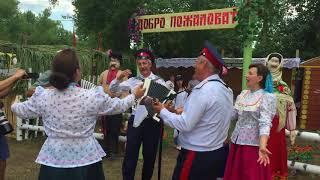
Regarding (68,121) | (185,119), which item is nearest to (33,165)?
(68,121)

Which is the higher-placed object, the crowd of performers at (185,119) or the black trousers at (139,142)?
the crowd of performers at (185,119)

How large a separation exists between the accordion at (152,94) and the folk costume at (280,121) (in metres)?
1.68

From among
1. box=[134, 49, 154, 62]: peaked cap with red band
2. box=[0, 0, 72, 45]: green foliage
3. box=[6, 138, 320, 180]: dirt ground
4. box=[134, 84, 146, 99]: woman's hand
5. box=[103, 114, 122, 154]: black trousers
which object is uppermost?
box=[0, 0, 72, 45]: green foliage

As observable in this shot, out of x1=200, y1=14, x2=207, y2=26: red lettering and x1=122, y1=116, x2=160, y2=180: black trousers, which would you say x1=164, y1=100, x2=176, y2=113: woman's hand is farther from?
x1=200, y1=14, x2=207, y2=26: red lettering

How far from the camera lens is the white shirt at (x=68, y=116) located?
3.20 meters

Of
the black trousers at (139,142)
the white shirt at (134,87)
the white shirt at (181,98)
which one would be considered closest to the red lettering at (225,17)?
the white shirt at (181,98)

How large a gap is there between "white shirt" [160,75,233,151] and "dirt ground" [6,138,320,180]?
3.13 metres

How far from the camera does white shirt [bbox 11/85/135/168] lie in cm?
320

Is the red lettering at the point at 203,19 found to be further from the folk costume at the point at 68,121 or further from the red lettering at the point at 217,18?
the folk costume at the point at 68,121

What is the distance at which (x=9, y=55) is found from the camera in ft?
33.6

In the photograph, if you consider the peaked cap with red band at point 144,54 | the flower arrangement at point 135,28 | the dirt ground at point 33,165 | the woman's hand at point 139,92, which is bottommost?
the dirt ground at point 33,165

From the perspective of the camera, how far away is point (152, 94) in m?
3.84

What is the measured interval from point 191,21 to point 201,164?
11.0 feet

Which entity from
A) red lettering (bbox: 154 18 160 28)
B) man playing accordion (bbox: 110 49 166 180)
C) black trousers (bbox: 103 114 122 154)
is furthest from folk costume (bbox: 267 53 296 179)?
black trousers (bbox: 103 114 122 154)
